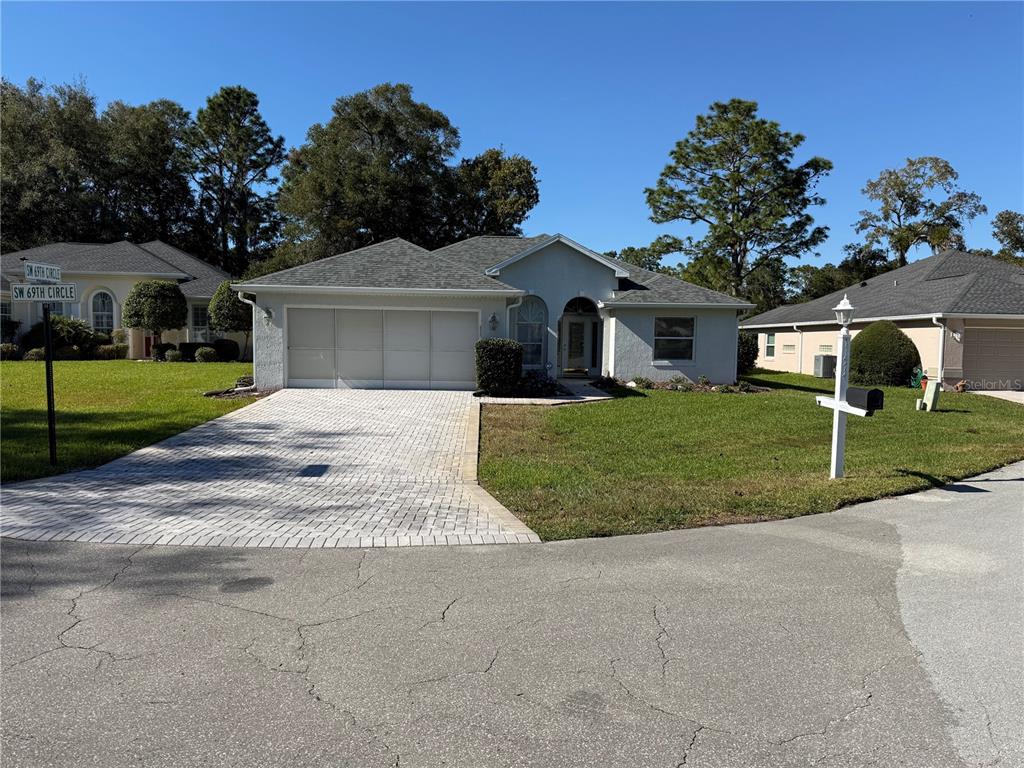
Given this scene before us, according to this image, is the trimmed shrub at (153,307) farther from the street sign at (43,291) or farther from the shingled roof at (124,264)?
the street sign at (43,291)

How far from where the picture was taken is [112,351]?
28.0m

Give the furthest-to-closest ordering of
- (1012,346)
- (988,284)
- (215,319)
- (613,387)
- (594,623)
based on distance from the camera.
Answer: (215,319) < (988,284) < (1012,346) < (613,387) < (594,623)

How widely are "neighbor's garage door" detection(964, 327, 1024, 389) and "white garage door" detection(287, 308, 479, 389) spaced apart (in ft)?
53.2

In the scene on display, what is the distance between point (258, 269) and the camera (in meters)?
36.9

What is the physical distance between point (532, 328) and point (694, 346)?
205 inches

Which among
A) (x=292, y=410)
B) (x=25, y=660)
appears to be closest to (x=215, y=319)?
(x=292, y=410)

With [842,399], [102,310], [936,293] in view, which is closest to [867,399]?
[842,399]

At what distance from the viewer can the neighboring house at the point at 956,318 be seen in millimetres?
21500

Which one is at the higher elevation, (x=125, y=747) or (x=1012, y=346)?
(x=1012, y=346)

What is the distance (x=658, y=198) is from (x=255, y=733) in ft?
150

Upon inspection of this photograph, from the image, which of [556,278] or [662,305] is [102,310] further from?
[662,305]

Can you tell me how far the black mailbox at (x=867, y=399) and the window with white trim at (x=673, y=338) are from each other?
44.1ft

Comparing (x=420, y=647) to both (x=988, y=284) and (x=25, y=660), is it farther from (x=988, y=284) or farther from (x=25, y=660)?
(x=988, y=284)

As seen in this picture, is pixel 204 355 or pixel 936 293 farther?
pixel 204 355
